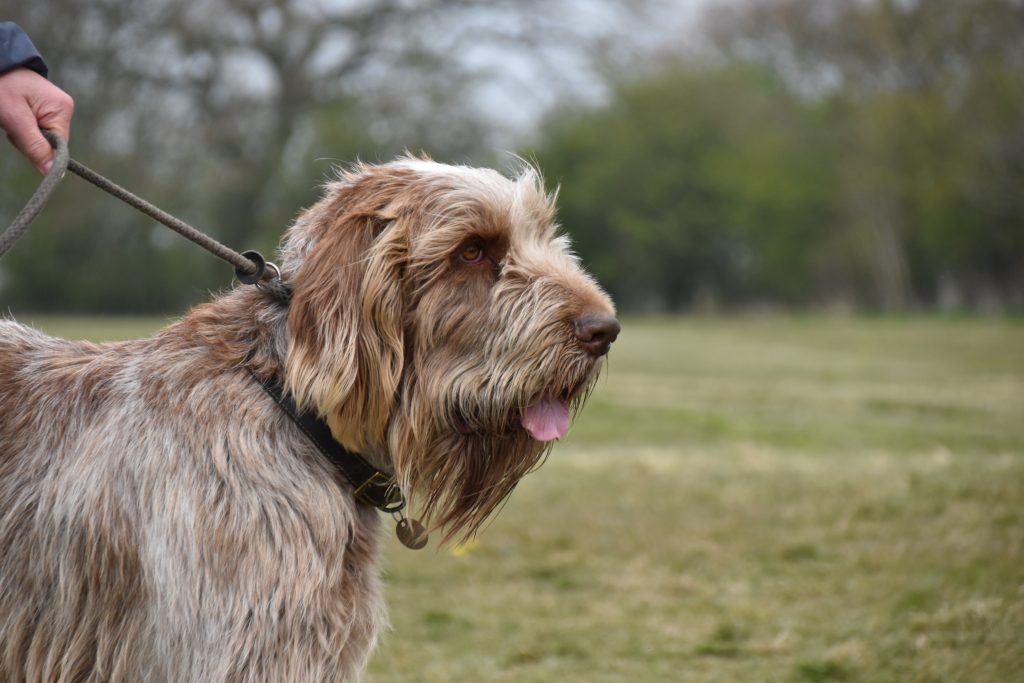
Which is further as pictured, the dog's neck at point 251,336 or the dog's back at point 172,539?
the dog's neck at point 251,336

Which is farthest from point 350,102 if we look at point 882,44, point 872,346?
point 882,44

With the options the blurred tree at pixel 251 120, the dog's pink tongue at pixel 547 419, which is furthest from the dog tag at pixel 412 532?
the blurred tree at pixel 251 120

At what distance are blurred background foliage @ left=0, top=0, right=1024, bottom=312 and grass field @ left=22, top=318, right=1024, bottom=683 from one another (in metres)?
12.3

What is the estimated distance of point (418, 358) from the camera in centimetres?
339

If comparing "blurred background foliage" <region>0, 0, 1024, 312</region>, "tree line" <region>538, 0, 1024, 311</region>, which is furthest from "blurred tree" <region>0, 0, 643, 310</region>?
"tree line" <region>538, 0, 1024, 311</region>

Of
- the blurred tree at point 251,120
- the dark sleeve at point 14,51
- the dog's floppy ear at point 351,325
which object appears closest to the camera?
the dog's floppy ear at point 351,325

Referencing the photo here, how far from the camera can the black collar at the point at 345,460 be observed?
10.7ft

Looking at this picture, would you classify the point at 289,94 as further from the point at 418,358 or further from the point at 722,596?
the point at 418,358

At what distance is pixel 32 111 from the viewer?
3.50m

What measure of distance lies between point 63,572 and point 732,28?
62800mm

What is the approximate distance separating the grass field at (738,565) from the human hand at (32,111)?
79.9 inches

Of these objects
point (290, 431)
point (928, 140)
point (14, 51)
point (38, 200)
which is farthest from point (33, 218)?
point (928, 140)

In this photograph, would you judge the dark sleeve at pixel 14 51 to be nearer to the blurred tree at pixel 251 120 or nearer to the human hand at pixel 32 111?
the human hand at pixel 32 111

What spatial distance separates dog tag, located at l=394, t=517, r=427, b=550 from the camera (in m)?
3.61
